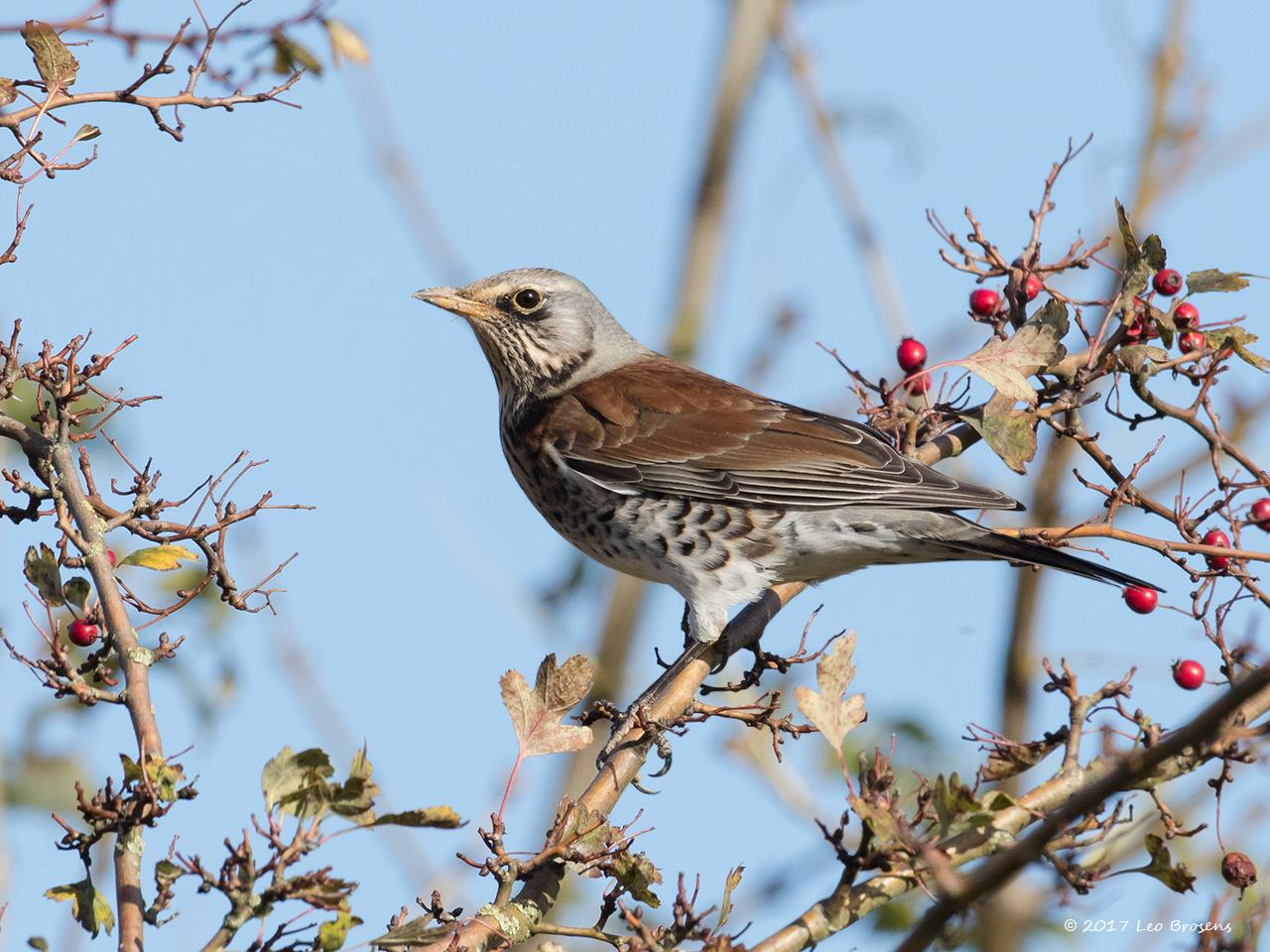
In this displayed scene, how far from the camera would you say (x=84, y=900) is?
7.43ft

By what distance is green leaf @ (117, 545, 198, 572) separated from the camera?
8.16 ft

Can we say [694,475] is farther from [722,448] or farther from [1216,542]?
[1216,542]

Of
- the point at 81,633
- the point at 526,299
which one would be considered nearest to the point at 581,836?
the point at 81,633

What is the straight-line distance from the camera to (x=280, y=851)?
2.19 meters

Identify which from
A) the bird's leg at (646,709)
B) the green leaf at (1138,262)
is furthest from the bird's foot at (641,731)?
the green leaf at (1138,262)

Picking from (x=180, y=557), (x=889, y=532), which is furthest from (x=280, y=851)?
(x=889, y=532)

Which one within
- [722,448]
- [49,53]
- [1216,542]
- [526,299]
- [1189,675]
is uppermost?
[526,299]

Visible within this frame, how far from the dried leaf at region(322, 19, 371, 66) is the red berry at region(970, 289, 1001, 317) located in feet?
5.53

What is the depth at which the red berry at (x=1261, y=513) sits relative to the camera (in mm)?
3701

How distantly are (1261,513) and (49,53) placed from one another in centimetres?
295

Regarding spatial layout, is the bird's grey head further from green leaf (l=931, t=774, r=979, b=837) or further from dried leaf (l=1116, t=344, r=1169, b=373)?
green leaf (l=931, t=774, r=979, b=837)

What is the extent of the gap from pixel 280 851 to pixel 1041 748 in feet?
4.55

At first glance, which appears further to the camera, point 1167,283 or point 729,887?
point 1167,283

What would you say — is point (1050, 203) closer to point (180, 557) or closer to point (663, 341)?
point (180, 557)
